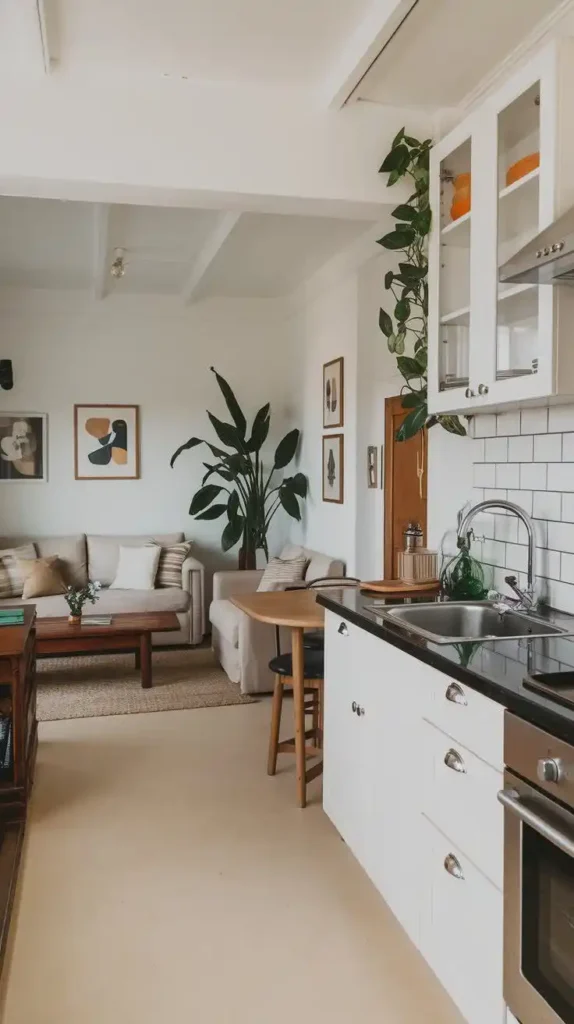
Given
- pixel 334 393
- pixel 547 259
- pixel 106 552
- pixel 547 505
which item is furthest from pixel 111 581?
pixel 547 259

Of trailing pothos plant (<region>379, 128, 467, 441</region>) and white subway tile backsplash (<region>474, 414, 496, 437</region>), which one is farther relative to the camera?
trailing pothos plant (<region>379, 128, 467, 441</region>)

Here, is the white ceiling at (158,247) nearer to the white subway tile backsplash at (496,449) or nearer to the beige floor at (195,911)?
the white subway tile backsplash at (496,449)

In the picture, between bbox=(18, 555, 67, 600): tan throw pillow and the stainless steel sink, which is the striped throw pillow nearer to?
bbox=(18, 555, 67, 600): tan throw pillow

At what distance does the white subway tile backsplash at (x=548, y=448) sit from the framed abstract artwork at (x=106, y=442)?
15.3 ft

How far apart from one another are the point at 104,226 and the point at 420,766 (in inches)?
136

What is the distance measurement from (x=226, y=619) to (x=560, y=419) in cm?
319

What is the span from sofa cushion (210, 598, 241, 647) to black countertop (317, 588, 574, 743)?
2.61 m

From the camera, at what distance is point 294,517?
6.25m

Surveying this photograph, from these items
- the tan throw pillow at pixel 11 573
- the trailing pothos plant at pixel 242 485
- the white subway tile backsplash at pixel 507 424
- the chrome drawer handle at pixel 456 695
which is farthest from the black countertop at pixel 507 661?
the tan throw pillow at pixel 11 573

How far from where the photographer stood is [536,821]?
1.49 metres

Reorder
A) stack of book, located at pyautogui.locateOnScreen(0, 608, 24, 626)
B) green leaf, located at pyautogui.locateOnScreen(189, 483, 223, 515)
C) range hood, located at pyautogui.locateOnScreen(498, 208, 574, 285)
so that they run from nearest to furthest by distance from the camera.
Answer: range hood, located at pyautogui.locateOnScreen(498, 208, 574, 285)
stack of book, located at pyautogui.locateOnScreen(0, 608, 24, 626)
green leaf, located at pyautogui.locateOnScreen(189, 483, 223, 515)

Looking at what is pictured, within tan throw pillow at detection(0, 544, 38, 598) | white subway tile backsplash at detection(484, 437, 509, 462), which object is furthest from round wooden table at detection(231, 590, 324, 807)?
tan throw pillow at detection(0, 544, 38, 598)

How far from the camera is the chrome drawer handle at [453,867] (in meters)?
1.86

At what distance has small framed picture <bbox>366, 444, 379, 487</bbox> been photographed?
16.4 ft
